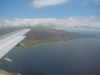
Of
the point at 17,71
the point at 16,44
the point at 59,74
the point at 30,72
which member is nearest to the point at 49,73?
the point at 59,74

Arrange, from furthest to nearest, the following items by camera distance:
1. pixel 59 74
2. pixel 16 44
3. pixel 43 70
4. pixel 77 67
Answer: pixel 77 67 → pixel 43 70 → pixel 59 74 → pixel 16 44

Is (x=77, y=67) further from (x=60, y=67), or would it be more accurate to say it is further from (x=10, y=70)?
(x=10, y=70)

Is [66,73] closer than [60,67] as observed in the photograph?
Yes

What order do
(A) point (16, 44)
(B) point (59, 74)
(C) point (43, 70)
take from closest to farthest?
(A) point (16, 44)
(B) point (59, 74)
(C) point (43, 70)

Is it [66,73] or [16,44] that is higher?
[16,44]

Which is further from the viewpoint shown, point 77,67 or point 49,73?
point 77,67

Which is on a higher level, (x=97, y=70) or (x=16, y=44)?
(x=16, y=44)

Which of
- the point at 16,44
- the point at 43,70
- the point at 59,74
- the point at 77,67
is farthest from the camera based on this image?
the point at 77,67

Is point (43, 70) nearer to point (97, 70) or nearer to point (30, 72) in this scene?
point (30, 72)

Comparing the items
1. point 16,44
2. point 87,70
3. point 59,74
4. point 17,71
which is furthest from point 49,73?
point 16,44
